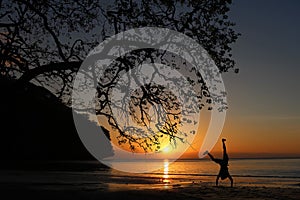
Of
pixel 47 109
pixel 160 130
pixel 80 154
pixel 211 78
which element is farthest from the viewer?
pixel 80 154

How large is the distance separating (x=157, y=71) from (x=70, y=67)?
303cm

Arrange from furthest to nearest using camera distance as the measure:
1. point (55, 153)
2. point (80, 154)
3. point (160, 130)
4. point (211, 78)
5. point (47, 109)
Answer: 1. point (80, 154)
2. point (55, 153)
3. point (47, 109)
4. point (160, 130)
5. point (211, 78)

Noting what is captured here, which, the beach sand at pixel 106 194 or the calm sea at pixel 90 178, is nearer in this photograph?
the beach sand at pixel 106 194

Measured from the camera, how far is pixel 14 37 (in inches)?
628

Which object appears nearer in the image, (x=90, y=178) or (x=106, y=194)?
(x=106, y=194)

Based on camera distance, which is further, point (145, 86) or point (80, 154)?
point (80, 154)

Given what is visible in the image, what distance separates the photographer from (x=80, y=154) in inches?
5576

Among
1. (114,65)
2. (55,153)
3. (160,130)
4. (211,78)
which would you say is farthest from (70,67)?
(55,153)

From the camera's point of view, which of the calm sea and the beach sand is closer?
the beach sand

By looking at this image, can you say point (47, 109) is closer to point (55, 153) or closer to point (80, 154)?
point (55, 153)

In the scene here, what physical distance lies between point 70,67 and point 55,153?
9642cm

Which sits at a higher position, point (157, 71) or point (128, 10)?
point (128, 10)

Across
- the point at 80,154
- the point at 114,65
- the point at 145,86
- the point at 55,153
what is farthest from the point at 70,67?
the point at 80,154

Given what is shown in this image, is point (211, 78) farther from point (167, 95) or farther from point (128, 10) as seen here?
point (128, 10)
